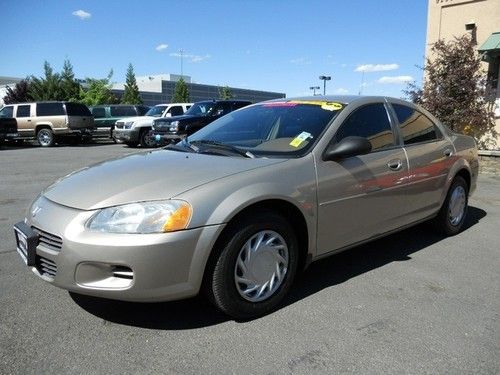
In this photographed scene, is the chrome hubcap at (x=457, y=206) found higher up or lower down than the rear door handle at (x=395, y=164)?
lower down

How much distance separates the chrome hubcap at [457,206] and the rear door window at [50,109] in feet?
62.0

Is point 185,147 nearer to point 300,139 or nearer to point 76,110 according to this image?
point 300,139

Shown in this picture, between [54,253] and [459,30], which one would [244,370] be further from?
[459,30]

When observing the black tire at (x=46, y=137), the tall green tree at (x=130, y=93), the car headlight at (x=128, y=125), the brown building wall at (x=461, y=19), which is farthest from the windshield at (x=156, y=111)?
the tall green tree at (x=130, y=93)

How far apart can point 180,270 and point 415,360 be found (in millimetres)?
1484

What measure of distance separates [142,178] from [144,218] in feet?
1.43

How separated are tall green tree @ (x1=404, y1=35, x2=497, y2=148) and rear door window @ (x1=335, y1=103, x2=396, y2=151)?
9530mm

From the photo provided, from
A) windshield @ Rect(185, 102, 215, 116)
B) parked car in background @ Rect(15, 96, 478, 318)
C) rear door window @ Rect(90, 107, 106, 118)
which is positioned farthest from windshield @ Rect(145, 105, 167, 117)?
parked car in background @ Rect(15, 96, 478, 318)

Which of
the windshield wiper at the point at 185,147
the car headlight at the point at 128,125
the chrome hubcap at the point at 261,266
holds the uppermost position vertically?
the car headlight at the point at 128,125

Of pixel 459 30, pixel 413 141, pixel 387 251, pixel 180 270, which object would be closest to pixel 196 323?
pixel 180 270

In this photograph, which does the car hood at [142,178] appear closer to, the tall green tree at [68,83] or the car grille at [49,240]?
the car grille at [49,240]

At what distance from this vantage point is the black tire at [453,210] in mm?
5301

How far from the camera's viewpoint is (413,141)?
15.6 feet

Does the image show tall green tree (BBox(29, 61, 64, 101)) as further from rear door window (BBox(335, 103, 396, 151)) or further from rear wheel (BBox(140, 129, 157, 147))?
rear door window (BBox(335, 103, 396, 151))
